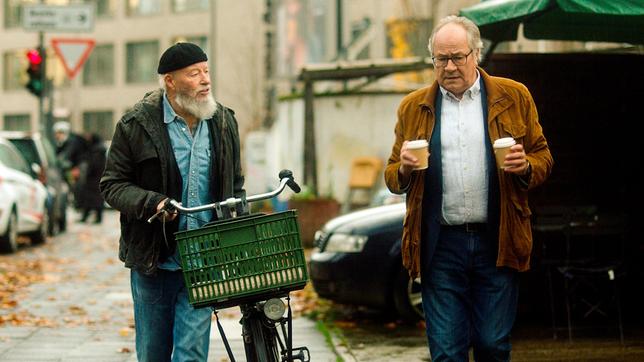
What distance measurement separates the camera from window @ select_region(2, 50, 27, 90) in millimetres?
67938

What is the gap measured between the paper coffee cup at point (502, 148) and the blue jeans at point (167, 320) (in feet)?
4.64

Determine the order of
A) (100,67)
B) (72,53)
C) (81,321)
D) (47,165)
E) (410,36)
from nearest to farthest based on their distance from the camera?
1. (81,321)
2. (72,53)
3. (47,165)
4. (410,36)
5. (100,67)

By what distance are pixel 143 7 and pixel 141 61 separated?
2.70m

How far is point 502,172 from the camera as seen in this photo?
537 centimetres

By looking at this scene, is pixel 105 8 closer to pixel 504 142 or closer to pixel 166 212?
pixel 166 212

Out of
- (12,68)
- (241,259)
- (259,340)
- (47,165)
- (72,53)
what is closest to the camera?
(241,259)

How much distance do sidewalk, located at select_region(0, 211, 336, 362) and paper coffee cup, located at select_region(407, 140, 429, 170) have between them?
4067 millimetres

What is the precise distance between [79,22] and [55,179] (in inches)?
121

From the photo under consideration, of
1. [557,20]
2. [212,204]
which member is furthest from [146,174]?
[557,20]

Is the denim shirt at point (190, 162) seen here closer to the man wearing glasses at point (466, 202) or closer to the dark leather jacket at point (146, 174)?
the dark leather jacket at point (146, 174)

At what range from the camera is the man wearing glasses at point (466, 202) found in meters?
5.45

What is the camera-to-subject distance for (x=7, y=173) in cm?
1809

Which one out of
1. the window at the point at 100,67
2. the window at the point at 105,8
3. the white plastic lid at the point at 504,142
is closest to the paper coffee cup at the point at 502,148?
the white plastic lid at the point at 504,142

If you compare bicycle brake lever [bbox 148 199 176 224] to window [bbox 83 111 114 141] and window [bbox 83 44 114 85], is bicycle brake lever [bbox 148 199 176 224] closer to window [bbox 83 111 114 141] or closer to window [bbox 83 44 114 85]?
window [bbox 83 111 114 141]
